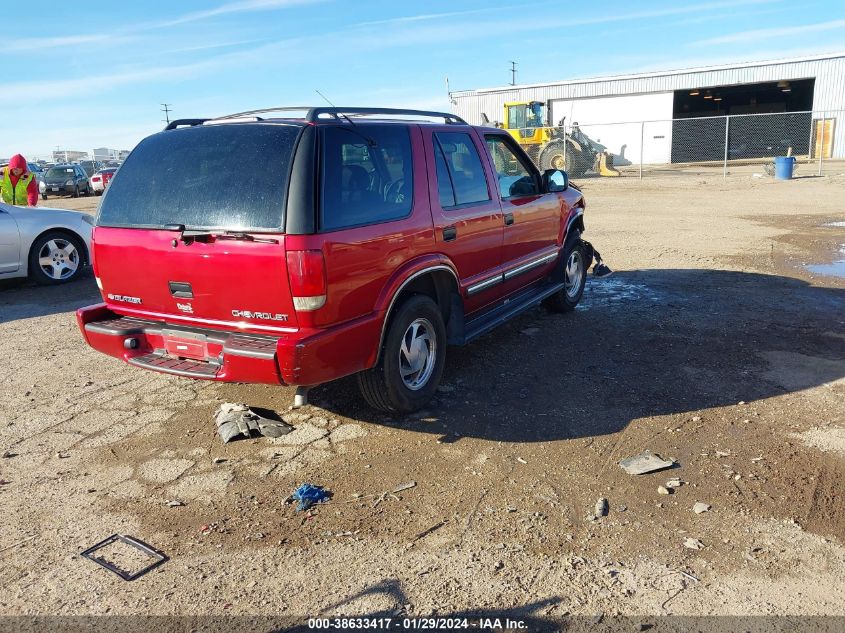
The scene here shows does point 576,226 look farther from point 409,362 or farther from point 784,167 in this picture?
point 784,167

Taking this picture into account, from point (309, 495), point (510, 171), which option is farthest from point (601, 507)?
point (510, 171)

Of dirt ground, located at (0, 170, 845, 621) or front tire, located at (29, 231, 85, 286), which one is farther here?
front tire, located at (29, 231, 85, 286)

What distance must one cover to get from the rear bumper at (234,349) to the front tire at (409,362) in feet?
0.66

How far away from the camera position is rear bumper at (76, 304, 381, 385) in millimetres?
3748

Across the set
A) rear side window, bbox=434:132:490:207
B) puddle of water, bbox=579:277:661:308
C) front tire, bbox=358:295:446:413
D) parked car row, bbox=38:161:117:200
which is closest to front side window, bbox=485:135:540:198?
rear side window, bbox=434:132:490:207

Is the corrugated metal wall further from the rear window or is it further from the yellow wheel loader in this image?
the rear window

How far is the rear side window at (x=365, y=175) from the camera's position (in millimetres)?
3904

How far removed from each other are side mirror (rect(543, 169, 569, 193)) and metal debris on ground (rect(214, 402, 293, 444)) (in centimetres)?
344

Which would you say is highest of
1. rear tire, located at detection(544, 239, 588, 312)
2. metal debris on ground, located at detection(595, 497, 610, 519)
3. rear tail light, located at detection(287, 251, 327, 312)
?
rear tail light, located at detection(287, 251, 327, 312)

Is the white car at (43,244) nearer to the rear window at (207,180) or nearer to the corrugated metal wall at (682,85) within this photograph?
the rear window at (207,180)

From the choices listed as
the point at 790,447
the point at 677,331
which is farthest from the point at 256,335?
the point at 677,331

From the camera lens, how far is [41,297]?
890 centimetres

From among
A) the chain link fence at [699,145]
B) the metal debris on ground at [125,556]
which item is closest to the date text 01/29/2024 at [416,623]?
the metal debris on ground at [125,556]

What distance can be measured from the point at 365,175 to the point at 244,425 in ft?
5.99
